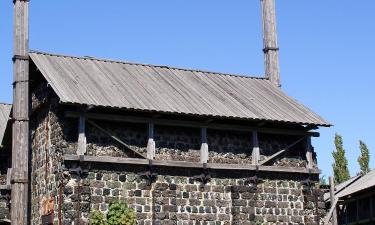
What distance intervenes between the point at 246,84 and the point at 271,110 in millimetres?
3042

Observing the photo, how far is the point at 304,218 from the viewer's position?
23219 millimetres

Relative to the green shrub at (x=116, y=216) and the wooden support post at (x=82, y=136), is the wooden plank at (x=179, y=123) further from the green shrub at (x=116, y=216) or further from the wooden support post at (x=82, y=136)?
the green shrub at (x=116, y=216)

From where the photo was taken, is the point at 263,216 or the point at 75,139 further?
the point at 263,216

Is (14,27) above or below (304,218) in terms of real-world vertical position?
above

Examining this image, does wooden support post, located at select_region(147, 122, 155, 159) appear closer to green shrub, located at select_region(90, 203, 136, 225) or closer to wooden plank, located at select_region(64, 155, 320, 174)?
wooden plank, located at select_region(64, 155, 320, 174)

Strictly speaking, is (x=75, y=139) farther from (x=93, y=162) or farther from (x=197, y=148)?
(x=197, y=148)

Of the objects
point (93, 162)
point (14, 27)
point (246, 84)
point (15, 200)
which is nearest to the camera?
point (93, 162)

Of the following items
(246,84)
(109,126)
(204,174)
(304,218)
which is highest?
(246,84)

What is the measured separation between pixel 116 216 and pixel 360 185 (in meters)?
13.6

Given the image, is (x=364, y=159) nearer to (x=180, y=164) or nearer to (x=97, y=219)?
(x=180, y=164)

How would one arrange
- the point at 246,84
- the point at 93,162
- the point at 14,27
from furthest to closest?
the point at 246,84 → the point at 14,27 → the point at 93,162

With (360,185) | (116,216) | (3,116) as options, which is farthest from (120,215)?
(360,185)

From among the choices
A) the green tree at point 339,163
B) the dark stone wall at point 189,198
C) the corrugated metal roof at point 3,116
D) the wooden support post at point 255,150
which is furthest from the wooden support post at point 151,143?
the green tree at point 339,163

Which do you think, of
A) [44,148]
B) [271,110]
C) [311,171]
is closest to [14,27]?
[44,148]
